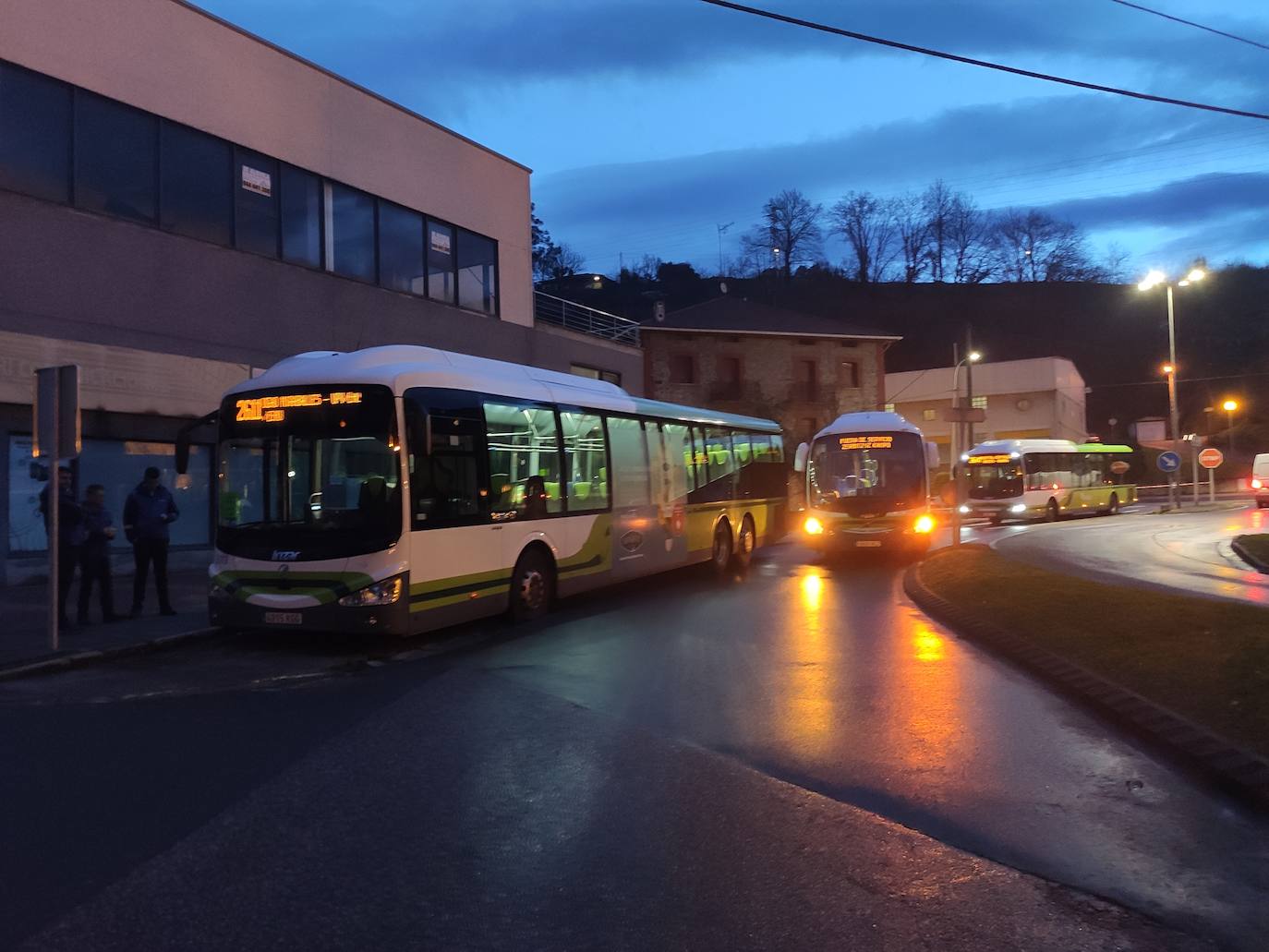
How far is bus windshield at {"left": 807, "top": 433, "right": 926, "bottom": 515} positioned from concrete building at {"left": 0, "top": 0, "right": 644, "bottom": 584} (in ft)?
30.0

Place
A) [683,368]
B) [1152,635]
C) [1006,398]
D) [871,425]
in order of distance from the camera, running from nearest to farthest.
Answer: [1152,635] < [871,425] < [683,368] < [1006,398]

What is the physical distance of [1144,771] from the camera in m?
5.83

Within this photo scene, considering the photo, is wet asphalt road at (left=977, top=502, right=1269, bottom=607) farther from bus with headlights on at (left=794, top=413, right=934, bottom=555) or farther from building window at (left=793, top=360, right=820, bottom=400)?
building window at (left=793, top=360, right=820, bottom=400)

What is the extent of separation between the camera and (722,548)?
17984 millimetres

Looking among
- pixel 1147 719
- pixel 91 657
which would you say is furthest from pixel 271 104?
pixel 1147 719

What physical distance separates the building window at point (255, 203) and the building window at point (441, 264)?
4604 millimetres

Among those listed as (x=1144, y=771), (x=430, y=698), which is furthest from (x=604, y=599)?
(x=1144, y=771)

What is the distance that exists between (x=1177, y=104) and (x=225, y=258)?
48.5 feet

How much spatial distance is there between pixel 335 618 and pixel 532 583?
9.46 ft

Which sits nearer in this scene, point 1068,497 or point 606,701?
point 606,701

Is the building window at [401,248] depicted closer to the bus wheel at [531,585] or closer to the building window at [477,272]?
the building window at [477,272]

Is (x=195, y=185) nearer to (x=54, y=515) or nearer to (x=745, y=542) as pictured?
(x=54, y=515)

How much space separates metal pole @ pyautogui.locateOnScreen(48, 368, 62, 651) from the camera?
9.77 m

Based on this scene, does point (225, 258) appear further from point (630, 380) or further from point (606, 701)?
point (630, 380)
